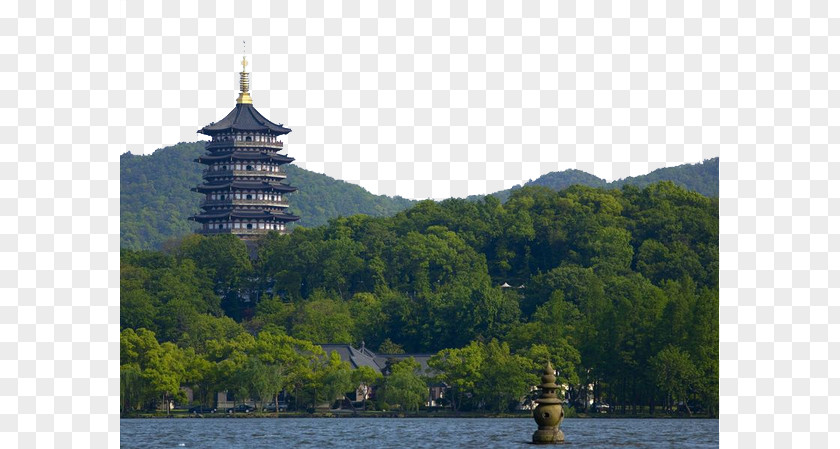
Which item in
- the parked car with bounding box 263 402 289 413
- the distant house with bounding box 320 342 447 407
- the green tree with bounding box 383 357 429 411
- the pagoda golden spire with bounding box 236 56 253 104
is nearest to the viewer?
the green tree with bounding box 383 357 429 411

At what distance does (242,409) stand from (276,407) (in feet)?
5.84

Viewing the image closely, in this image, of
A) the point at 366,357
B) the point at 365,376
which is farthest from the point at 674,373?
the point at 366,357

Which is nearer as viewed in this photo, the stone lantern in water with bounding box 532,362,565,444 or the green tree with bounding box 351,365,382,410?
the stone lantern in water with bounding box 532,362,565,444

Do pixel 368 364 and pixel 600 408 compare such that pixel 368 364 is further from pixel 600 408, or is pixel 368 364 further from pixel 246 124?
pixel 246 124

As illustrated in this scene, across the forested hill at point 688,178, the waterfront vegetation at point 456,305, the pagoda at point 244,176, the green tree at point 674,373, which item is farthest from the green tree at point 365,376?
the forested hill at point 688,178

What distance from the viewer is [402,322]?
265 feet

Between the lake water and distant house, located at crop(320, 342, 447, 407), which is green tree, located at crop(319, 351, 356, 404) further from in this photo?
the lake water

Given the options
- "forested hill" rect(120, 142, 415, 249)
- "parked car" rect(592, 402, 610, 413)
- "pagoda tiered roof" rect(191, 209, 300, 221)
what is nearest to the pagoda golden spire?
"pagoda tiered roof" rect(191, 209, 300, 221)

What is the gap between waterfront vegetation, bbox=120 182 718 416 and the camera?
67.4 metres

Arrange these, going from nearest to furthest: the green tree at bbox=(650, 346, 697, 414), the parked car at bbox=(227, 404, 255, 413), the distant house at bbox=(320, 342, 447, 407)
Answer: the green tree at bbox=(650, 346, 697, 414) < the parked car at bbox=(227, 404, 255, 413) < the distant house at bbox=(320, 342, 447, 407)

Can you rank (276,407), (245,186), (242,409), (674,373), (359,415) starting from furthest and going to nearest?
1. (245,186)
2. (242,409)
3. (276,407)
4. (359,415)
5. (674,373)

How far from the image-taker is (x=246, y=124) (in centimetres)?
9988

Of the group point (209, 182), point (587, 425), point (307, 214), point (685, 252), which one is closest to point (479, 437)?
point (587, 425)

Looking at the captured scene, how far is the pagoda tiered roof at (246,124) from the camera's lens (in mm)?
99562
